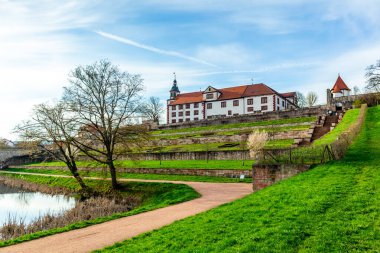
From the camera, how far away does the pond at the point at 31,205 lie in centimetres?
2209

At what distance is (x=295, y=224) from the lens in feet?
26.6

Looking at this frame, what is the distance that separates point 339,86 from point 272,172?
5793 cm

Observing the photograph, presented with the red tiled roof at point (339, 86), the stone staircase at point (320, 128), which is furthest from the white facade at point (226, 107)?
the stone staircase at point (320, 128)

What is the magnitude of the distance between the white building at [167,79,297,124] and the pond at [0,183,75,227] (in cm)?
4725

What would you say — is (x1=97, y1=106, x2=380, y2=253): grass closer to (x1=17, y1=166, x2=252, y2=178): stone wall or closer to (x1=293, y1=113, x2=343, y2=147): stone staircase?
(x1=17, y1=166, x2=252, y2=178): stone wall

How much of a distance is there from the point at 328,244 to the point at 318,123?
1463 inches

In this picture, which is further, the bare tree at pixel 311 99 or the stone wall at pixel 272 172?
the bare tree at pixel 311 99

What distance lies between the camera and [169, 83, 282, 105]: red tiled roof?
72.6m

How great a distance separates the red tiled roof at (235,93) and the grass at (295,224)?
60694 mm

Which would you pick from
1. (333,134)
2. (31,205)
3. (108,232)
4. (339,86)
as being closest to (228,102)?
(339,86)

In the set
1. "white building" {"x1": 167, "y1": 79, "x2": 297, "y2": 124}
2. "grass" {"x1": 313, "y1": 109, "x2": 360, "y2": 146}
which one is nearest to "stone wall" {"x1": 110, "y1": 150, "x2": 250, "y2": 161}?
"grass" {"x1": 313, "y1": 109, "x2": 360, "y2": 146}

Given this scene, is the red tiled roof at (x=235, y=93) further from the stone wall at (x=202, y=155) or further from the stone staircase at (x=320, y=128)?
→ the stone wall at (x=202, y=155)

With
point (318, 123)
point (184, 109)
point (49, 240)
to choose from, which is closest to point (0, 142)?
point (184, 109)

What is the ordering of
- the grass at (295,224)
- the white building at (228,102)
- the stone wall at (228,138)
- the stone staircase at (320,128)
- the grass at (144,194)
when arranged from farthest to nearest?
the white building at (228,102) → the stone wall at (228,138) → the stone staircase at (320,128) → the grass at (144,194) → the grass at (295,224)
